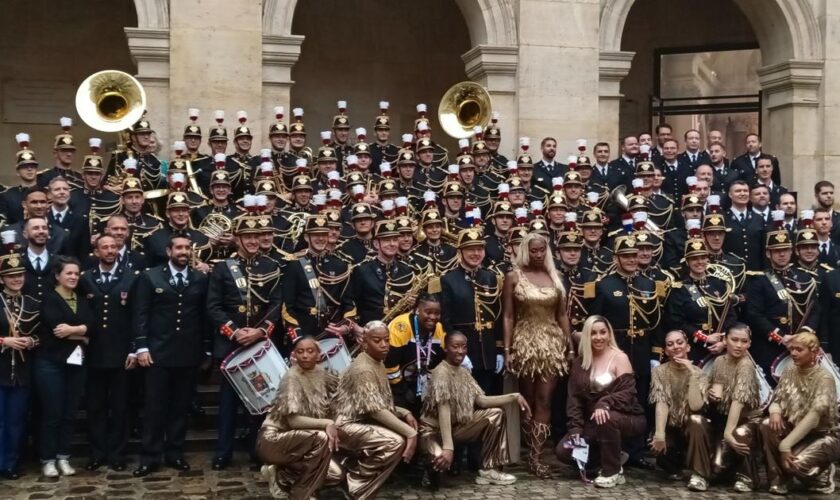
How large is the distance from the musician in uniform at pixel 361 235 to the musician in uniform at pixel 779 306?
3.37 m

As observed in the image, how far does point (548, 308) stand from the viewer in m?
7.88

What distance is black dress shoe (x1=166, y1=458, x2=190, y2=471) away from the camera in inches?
309

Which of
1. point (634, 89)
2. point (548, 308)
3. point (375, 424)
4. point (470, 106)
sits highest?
point (634, 89)

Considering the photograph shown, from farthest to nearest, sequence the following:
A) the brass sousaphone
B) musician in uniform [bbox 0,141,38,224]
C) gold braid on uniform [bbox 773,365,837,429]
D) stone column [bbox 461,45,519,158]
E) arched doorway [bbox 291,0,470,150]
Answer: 1. arched doorway [bbox 291,0,470,150]
2. stone column [bbox 461,45,519,158]
3. the brass sousaphone
4. musician in uniform [bbox 0,141,38,224]
5. gold braid on uniform [bbox 773,365,837,429]

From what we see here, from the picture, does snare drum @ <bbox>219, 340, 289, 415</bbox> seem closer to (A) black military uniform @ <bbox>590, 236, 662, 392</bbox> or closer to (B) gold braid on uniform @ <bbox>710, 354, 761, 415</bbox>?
(A) black military uniform @ <bbox>590, 236, 662, 392</bbox>

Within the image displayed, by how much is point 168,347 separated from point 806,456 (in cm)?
492

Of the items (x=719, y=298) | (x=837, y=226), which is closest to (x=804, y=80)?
(x=837, y=226)

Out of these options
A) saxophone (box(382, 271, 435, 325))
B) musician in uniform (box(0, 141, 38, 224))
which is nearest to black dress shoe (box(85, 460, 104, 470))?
saxophone (box(382, 271, 435, 325))

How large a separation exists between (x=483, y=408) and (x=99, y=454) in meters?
3.06

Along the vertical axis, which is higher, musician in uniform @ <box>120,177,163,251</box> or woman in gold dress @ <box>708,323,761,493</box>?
musician in uniform @ <box>120,177,163,251</box>

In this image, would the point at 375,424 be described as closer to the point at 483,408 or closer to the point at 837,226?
the point at 483,408

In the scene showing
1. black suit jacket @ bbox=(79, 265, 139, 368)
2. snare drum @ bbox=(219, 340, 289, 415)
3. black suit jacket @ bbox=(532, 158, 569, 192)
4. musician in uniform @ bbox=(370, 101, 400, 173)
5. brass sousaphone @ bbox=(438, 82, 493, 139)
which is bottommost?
snare drum @ bbox=(219, 340, 289, 415)

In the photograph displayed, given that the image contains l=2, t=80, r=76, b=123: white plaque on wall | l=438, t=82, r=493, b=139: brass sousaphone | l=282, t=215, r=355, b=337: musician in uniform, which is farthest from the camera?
l=2, t=80, r=76, b=123: white plaque on wall

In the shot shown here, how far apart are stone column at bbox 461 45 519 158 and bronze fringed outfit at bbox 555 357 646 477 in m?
5.80
